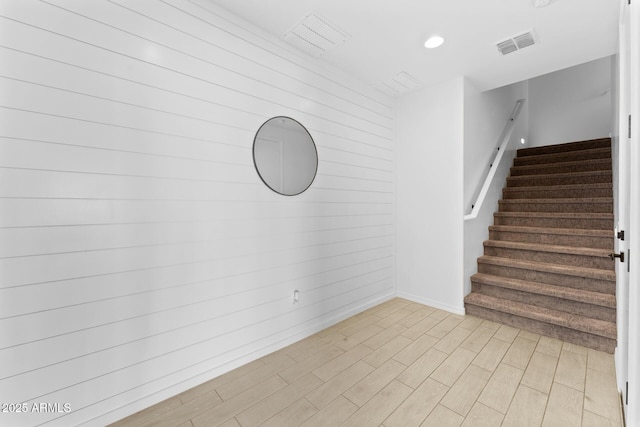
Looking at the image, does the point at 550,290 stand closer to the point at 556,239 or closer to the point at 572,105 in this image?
the point at 556,239

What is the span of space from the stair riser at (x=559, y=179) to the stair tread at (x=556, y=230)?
108cm

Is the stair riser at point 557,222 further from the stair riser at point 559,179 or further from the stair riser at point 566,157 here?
the stair riser at point 566,157

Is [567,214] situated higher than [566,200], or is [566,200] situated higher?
[566,200]

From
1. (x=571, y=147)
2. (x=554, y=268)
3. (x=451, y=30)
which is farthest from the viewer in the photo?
(x=571, y=147)

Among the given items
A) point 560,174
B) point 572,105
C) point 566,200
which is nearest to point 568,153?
point 560,174

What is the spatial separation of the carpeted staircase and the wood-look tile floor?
21 cm

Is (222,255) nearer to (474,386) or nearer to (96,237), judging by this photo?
(96,237)

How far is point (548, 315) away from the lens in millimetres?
2537

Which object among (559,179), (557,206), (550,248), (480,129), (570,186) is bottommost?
(550,248)

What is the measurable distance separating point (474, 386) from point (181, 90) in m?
2.85

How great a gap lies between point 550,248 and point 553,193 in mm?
1282

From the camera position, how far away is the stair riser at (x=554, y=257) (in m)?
2.72

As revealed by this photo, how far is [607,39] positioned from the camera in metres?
2.33

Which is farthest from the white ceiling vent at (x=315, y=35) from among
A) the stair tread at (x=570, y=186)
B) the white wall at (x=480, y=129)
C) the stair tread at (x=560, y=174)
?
the stair tread at (x=560, y=174)
